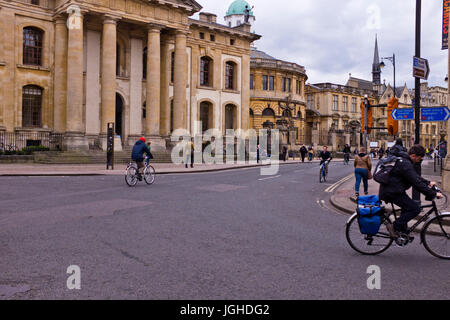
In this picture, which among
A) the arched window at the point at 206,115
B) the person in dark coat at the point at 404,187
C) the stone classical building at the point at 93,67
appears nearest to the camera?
the person in dark coat at the point at 404,187

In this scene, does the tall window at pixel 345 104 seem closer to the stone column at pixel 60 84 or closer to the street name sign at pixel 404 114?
the stone column at pixel 60 84

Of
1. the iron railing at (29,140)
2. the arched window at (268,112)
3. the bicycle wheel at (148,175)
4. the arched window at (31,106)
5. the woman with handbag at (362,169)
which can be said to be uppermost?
the arched window at (268,112)

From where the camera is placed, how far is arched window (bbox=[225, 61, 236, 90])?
147 ft

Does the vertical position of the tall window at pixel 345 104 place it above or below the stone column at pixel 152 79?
above

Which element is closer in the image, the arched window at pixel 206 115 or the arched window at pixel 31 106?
the arched window at pixel 31 106

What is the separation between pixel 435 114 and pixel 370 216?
621cm

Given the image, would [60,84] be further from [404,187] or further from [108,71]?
[404,187]

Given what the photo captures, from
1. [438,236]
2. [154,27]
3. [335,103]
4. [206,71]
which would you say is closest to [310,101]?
[335,103]

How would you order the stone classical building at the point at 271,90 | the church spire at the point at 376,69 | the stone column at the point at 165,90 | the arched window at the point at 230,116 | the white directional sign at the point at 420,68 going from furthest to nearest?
1. the church spire at the point at 376,69
2. the stone classical building at the point at 271,90
3. the arched window at the point at 230,116
4. the stone column at the point at 165,90
5. the white directional sign at the point at 420,68

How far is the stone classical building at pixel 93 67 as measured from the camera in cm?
2994

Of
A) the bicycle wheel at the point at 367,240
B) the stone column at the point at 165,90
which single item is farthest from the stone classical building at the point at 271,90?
the bicycle wheel at the point at 367,240

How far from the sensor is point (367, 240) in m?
6.48

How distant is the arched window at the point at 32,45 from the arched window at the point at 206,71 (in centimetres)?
1548
